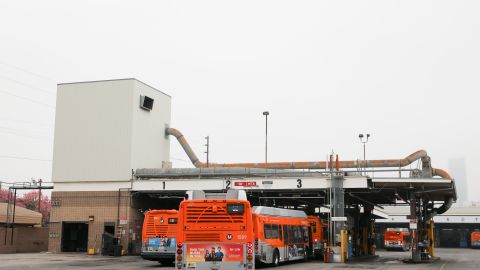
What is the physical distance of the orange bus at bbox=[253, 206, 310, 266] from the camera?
1093 inches

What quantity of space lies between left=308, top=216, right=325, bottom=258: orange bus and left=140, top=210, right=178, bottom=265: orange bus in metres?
10.6

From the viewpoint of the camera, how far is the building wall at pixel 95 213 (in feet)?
142

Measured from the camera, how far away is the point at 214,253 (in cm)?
1875

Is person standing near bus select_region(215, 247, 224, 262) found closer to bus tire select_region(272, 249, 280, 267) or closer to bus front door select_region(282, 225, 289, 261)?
bus tire select_region(272, 249, 280, 267)

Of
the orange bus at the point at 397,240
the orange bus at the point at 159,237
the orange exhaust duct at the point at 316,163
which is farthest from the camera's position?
the orange bus at the point at 397,240

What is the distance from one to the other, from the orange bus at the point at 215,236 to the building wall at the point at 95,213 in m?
25.0

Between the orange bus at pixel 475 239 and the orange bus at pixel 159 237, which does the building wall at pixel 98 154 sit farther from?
the orange bus at pixel 475 239

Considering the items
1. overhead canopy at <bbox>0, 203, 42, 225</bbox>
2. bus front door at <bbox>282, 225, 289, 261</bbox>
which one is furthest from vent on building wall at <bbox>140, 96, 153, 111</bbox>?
bus front door at <bbox>282, 225, 289, 261</bbox>

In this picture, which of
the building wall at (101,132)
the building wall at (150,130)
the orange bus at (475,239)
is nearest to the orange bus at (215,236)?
the building wall at (101,132)

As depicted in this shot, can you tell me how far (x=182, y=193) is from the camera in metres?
43.8

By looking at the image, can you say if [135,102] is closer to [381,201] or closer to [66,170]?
[66,170]

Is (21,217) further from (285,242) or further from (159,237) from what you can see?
(285,242)

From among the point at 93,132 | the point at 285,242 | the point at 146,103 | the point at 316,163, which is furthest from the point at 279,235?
the point at 93,132

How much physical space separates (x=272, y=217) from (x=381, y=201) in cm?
2411
